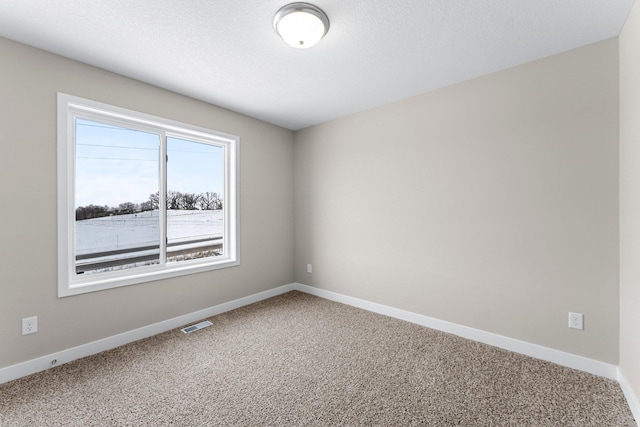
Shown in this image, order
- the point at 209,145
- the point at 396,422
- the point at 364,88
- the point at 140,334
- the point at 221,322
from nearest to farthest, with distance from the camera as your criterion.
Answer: the point at 396,422 → the point at 140,334 → the point at 364,88 → the point at 221,322 → the point at 209,145

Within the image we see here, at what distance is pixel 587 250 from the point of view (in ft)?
6.81

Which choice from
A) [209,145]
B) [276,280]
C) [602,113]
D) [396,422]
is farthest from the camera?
[276,280]

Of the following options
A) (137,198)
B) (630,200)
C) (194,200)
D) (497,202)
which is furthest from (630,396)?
(137,198)

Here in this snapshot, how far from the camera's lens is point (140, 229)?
111 inches

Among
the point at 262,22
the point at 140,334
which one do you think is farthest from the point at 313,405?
the point at 262,22

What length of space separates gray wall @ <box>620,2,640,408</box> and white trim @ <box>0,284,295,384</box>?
3.45 meters

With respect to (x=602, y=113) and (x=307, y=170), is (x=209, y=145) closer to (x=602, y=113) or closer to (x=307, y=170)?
(x=307, y=170)

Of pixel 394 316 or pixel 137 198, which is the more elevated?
pixel 137 198

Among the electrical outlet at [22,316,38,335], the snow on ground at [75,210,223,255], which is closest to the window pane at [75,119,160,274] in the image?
the snow on ground at [75,210,223,255]

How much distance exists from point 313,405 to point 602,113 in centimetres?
287

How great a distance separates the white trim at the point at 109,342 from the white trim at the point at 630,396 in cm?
341

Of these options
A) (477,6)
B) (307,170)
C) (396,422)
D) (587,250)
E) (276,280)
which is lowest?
(396,422)

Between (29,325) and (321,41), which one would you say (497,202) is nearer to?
(321,41)

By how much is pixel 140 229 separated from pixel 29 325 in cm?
107
